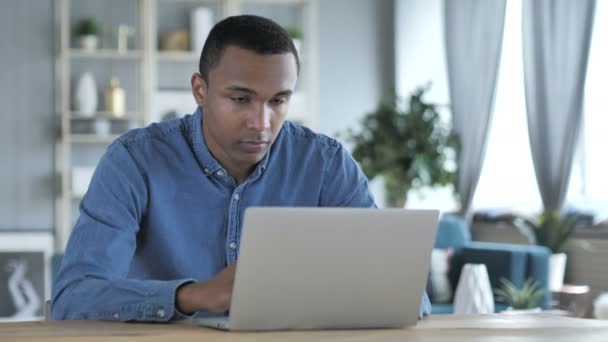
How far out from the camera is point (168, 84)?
8000 millimetres

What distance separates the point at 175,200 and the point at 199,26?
587cm

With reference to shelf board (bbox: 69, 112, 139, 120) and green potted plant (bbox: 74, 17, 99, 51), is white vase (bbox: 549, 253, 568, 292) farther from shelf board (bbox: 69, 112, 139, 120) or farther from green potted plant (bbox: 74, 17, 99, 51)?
green potted plant (bbox: 74, 17, 99, 51)

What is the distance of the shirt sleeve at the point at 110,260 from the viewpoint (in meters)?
1.70

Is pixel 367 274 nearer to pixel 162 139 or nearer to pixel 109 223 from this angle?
pixel 109 223

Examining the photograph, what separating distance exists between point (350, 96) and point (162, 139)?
256 inches

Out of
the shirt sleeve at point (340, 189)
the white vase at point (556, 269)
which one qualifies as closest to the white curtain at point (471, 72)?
the white vase at point (556, 269)

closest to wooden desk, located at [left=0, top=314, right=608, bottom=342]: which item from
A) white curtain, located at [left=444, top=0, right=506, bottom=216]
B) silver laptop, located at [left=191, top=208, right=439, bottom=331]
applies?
silver laptop, located at [left=191, top=208, right=439, bottom=331]

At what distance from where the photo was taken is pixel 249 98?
200cm

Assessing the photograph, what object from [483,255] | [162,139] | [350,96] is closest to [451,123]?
[350,96]

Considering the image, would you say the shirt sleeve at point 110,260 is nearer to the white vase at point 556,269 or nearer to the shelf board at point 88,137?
the white vase at point 556,269

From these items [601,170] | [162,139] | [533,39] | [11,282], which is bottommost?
[11,282]

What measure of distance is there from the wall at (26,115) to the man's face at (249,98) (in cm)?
593

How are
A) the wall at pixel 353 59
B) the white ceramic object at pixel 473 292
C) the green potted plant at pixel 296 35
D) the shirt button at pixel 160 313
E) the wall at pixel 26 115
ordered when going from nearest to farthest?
the shirt button at pixel 160 313 → the white ceramic object at pixel 473 292 → the wall at pixel 26 115 → the green potted plant at pixel 296 35 → the wall at pixel 353 59

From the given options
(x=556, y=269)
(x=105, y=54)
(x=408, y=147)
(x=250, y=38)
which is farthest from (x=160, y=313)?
(x=105, y=54)
